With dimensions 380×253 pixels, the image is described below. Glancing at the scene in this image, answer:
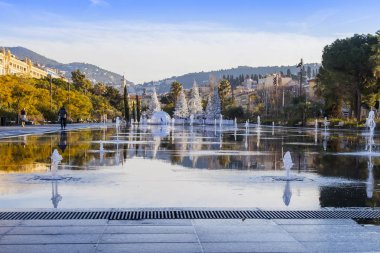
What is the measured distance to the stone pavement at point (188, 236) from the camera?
5.28 metres

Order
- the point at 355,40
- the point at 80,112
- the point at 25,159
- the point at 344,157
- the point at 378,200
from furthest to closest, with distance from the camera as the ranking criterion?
the point at 80,112 < the point at 355,40 < the point at 344,157 < the point at 25,159 < the point at 378,200

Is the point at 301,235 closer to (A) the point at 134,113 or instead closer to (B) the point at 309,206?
(B) the point at 309,206

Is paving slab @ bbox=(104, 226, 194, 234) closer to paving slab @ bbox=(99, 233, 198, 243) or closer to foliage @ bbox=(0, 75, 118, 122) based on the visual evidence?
paving slab @ bbox=(99, 233, 198, 243)

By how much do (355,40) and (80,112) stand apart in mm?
42798

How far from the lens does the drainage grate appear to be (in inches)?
266

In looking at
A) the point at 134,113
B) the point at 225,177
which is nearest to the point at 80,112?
the point at 134,113

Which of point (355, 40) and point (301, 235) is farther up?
point (355, 40)

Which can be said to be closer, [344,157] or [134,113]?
[344,157]

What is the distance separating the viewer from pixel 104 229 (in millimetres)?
6047

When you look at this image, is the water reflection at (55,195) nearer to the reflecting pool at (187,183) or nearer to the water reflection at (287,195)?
the reflecting pool at (187,183)

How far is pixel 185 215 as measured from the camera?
693cm

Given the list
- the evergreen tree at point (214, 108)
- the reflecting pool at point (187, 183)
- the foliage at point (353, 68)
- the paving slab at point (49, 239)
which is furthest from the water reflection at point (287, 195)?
the evergreen tree at point (214, 108)

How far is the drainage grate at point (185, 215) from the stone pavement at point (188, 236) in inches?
9.0

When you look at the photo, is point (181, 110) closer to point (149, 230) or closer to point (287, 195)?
point (287, 195)
